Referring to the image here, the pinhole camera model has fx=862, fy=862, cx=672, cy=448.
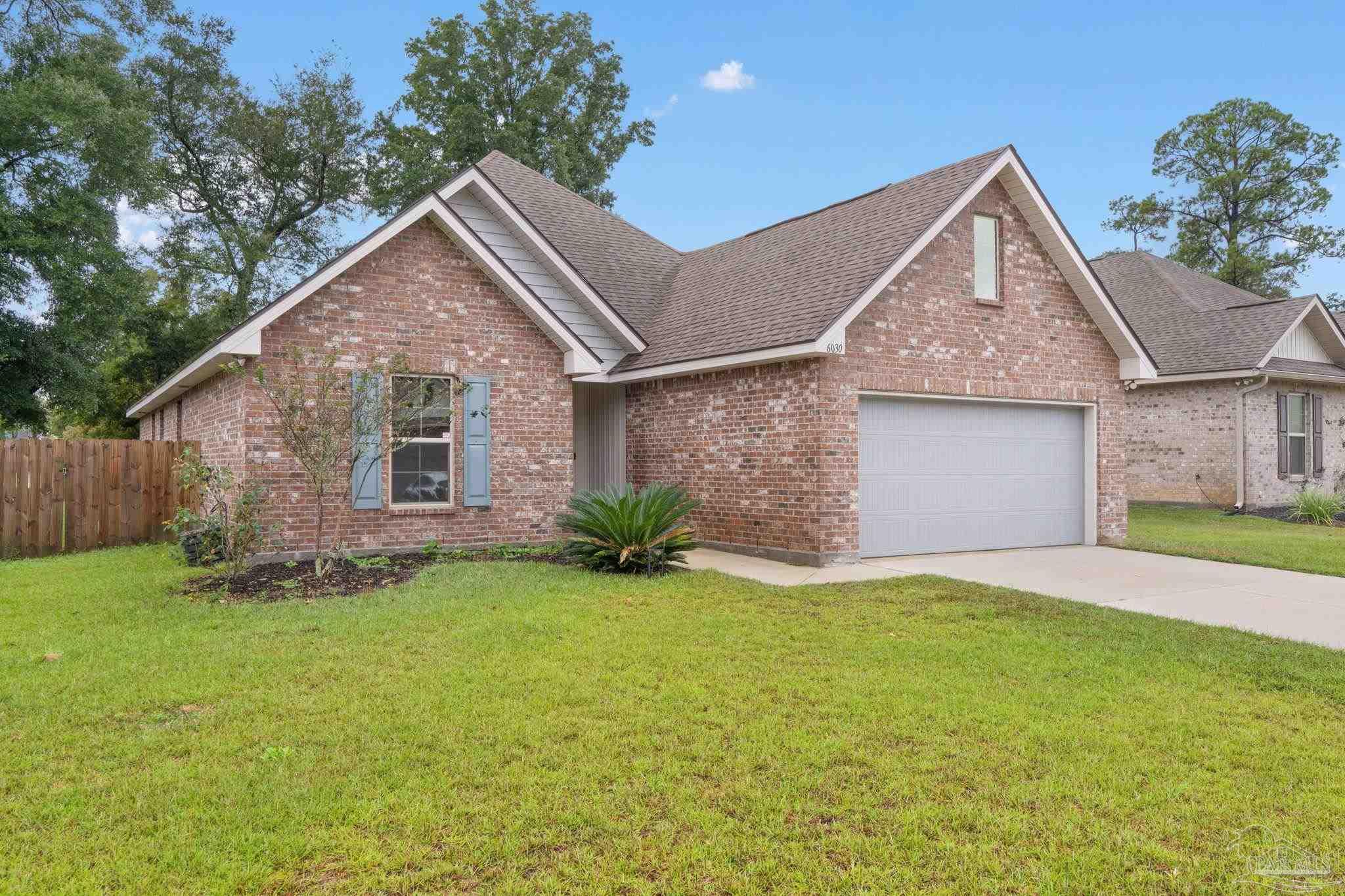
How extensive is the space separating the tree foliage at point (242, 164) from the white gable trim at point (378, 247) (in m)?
20.6

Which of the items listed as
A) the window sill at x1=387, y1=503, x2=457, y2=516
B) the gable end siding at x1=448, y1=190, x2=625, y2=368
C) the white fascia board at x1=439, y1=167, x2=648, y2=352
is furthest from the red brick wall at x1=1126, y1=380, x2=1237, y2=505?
the window sill at x1=387, y1=503, x2=457, y2=516

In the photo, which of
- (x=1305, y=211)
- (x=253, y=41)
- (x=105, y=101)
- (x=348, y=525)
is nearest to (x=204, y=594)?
(x=348, y=525)

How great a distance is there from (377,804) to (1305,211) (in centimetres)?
4330

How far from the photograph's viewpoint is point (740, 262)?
15516 millimetres

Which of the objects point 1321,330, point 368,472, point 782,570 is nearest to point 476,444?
point 368,472

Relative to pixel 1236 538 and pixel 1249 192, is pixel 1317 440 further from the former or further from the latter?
pixel 1249 192

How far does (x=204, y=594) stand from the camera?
340 inches

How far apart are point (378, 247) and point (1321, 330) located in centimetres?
2076

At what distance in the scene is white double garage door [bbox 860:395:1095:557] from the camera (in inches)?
460

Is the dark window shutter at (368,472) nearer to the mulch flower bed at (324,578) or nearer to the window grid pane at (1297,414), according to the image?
the mulch flower bed at (324,578)

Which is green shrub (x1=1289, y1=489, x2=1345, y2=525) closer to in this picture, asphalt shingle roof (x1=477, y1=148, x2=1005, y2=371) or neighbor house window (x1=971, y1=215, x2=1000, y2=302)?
neighbor house window (x1=971, y1=215, x2=1000, y2=302)

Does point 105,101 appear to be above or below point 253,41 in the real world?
below

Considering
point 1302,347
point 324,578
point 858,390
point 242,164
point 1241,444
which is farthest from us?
point 242,164

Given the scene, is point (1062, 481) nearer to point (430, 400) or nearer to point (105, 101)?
point (430, 400)
